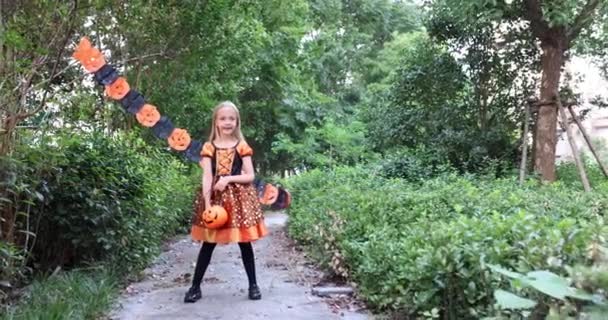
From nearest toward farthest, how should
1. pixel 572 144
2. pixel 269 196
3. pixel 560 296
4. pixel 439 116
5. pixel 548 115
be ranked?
pixel 560 296, pixel 269 196, pixel 572 144, pixel 548 115, pixel 439 116

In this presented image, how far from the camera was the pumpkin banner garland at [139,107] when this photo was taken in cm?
521

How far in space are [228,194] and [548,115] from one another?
7570 millimetres

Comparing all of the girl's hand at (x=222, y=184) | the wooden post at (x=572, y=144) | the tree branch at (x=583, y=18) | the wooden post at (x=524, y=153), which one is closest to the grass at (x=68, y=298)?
the girl's hand at (x=222, y=184)

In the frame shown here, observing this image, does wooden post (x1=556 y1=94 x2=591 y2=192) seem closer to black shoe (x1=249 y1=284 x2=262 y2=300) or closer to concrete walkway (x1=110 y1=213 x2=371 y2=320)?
concrete walkway (x1=110 y1=213 x2=371 y2=320)

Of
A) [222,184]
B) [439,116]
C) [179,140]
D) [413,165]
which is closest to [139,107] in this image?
[179,140]

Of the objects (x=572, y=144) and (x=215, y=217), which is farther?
(x=572, y=144)

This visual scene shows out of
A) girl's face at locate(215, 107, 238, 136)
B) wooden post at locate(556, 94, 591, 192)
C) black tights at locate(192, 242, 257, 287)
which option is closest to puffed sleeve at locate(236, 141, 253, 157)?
girl's face at locate(215, 107, 238, 136)

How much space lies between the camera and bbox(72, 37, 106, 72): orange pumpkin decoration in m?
5.11

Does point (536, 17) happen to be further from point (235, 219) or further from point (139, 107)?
point (235, 219)

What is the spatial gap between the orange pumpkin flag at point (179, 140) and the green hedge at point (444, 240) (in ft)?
5.38

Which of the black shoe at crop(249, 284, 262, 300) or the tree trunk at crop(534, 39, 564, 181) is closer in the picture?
the black shoe at crop(249, 284, 262, 300)

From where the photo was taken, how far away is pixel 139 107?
629 cm

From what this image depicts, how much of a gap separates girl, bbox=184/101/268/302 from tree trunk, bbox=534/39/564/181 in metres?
7.09

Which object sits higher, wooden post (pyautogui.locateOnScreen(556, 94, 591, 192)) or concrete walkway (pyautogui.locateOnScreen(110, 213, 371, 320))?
wooden post (pyautogui.locateOnScreen(556, 94, 591, 192))
